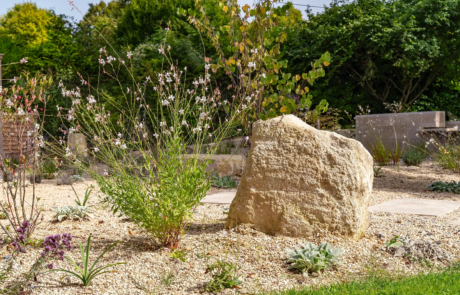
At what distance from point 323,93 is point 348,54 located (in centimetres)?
158

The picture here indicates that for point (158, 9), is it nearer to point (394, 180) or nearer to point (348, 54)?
point (348, 54)

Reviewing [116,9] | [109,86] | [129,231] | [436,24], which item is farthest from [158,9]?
[129,231]

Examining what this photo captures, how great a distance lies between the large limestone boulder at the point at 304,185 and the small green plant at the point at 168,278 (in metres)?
0.87

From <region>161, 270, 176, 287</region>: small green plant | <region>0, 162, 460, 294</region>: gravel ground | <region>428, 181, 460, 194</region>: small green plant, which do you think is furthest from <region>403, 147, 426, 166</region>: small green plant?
<region>161, 270, 176, 287</region>: small green plant

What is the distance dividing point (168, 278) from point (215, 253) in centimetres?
52

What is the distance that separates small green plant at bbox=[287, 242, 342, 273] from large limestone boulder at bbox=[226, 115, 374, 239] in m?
0.42

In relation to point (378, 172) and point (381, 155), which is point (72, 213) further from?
point (381, 155)

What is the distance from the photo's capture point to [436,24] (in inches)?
524

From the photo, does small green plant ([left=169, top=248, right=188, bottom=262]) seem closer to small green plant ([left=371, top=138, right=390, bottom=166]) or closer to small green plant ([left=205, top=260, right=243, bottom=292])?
small green plant ([left=205, top=260, right=243, bottom=292])

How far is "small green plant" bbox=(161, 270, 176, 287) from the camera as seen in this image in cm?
270

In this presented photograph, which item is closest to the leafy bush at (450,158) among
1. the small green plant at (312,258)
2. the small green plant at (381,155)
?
the small green plant at (381,155)

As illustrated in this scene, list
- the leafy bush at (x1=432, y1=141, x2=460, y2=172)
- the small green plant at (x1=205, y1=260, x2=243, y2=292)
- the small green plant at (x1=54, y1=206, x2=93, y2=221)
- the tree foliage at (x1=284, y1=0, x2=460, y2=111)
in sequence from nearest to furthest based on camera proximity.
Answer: the small green plant at (x1=205, y1=260, x2=243, y2=292) < the small green plant at (x1=54, y1=206, x2=93, y2=221) < the leafy bush at (x1=432, y1=141, x2=460, y2=172) < the tree foliage at (x1=284, y1=0, x2=460, y2=111)

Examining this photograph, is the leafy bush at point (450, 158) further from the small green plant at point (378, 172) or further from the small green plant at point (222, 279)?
A: the small green plant at point (222, 279)

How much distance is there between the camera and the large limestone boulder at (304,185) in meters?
3.40
